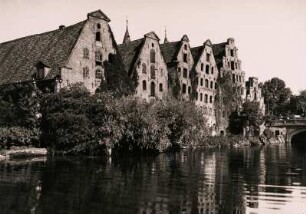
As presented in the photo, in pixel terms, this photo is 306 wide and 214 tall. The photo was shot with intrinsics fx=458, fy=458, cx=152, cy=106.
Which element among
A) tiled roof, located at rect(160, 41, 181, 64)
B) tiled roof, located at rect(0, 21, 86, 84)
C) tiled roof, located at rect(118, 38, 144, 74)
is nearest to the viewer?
tiled roof, located at rect(0, 21, 86, 84)

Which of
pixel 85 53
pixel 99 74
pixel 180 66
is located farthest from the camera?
pixel 180 66

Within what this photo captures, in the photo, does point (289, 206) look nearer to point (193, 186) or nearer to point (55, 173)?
point (193, 186)

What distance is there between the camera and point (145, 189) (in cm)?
2414

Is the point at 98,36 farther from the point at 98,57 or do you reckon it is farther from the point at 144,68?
the point at 144,68

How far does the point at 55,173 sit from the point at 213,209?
1393cm

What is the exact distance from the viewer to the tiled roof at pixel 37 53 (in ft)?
185

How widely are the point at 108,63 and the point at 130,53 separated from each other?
7.90m

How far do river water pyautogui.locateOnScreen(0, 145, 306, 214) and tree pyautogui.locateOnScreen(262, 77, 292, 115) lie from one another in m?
103

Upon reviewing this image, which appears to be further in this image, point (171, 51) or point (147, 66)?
A: point (171, 51)

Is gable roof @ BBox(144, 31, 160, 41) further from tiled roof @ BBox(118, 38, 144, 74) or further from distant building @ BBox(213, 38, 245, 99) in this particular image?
distant building @ BBox(213, 38, 245, 99)

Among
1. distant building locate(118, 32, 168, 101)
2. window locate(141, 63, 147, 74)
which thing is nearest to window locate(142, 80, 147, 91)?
distant building locate(118, 32, 168, 101)

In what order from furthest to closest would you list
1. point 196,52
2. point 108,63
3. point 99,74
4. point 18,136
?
point 196,52 < point 108,63 < point 99,74 < point 18,136

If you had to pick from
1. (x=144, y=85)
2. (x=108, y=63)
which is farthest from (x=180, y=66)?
(x=108, y=63)

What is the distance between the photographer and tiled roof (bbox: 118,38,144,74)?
66375 millimetres
